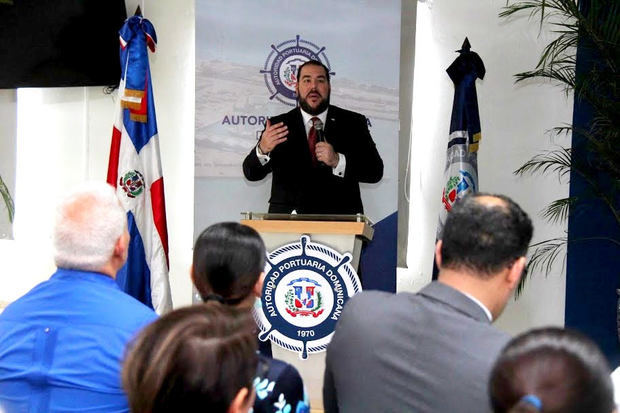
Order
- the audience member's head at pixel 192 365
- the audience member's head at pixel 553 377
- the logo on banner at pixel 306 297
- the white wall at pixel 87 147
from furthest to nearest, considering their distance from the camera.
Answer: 1. the white wall at pixel 87 147
2. the logo on banner at pixel 306 297
3. the audience member's head at pixel 192 365
4. the audience member's head at pixel 553 377

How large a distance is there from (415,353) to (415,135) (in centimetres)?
345

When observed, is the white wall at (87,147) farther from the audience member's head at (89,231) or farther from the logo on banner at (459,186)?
the audience member's head at (89,231)

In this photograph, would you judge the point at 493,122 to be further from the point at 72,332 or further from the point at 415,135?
the point at 72,332

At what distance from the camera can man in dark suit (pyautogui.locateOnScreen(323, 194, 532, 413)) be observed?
134cm

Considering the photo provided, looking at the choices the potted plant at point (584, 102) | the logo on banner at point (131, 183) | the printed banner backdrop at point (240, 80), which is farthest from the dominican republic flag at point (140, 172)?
the potted plant at point (584, 102)

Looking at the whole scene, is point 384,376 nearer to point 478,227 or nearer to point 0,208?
point 478,227

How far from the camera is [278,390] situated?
1376mm

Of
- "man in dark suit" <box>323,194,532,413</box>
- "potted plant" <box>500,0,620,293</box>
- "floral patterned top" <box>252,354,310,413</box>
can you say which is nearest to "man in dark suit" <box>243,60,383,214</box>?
"potted plant" <box>500,0,620,293</box>

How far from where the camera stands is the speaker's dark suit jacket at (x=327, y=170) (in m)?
4.56

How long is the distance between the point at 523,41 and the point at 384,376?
11.8ft

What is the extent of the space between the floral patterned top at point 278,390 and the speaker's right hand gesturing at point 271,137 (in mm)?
3214

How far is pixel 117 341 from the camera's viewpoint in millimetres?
1644

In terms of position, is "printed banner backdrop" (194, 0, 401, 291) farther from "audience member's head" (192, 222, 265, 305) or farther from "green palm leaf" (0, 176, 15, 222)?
"audience member's head" (192, 222, 265, 305)

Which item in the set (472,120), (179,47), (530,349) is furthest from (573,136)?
(530,349)
